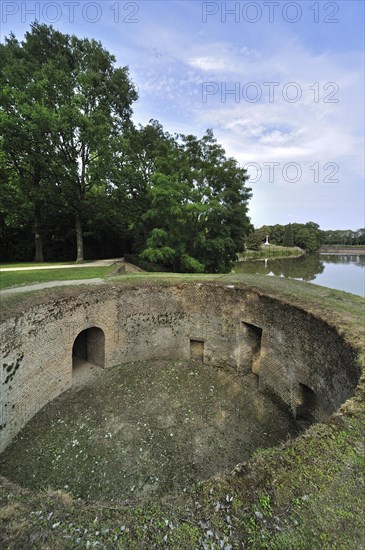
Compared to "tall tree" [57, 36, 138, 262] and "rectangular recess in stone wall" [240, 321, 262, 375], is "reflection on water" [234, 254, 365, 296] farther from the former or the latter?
"tall tree" [57, 36, 138, 262]

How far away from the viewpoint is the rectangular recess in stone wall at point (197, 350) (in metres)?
12.2

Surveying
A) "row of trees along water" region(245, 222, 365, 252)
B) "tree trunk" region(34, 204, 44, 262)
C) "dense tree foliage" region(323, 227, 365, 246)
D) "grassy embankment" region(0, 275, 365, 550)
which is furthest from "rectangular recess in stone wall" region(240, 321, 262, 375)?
"dense tree foliage" region(323, 227, 365, 246)

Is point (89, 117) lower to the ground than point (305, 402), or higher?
higher

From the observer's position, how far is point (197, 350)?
12.3 metres

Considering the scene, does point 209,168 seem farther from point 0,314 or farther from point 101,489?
point 101,489

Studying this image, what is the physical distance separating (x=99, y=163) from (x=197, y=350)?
17.0 metres

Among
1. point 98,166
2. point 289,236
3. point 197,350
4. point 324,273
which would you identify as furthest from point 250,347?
point 289,236

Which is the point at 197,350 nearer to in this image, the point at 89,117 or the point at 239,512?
the point at 239,512

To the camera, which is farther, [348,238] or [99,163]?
[348,238]

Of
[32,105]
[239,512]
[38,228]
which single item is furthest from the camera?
[38,228]

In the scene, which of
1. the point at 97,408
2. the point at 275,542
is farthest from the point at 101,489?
the point at 275,542

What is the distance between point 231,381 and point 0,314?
8729 mm

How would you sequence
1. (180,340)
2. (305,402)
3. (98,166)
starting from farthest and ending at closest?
1. (98,166)
2. (180,340)
3. (305,402)

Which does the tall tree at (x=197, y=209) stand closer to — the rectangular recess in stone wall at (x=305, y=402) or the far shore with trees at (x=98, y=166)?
the far shore with trees at (x=98, y=166)
